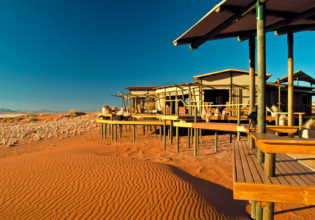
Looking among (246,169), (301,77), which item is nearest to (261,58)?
(246,169)

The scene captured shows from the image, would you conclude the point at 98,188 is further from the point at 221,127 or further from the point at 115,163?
the point at 221,127

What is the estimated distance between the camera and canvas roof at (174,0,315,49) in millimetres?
4281

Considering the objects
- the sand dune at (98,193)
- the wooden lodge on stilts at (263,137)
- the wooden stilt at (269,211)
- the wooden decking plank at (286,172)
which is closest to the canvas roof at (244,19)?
the wooden lodge on stilts at (263,137)

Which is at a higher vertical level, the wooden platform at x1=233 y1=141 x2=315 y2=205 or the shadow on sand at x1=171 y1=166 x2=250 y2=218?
the wooden platform at x1=233 y1=141 x2=315 y2=205

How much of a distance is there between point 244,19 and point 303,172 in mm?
4157

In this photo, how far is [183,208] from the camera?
463cm

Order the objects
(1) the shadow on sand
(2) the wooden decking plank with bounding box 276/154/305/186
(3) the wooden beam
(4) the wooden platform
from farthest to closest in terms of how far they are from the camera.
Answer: (1) the shadow on sand, (3) the wooden beam, (2) the wooden decking plank with bounding box 276/154/305/186, (4) the wooden platform

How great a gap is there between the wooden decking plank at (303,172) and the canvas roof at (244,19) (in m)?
3.36

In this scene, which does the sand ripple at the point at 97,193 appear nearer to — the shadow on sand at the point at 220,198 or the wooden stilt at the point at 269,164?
the shadow on sand at the point at 220,198

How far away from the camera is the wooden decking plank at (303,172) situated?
2.81m

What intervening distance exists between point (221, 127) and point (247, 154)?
3181 mm

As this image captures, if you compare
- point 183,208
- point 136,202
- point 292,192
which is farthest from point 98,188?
point 292,192

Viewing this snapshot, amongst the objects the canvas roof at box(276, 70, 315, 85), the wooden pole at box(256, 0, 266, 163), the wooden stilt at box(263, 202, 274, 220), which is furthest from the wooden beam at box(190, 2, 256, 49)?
the canvas roof at box(276, 70, 315, 85)

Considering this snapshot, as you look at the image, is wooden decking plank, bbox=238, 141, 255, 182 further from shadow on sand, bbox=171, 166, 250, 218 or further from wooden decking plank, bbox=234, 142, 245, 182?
shadow on sand, bbox=171, 166, 250, 218
